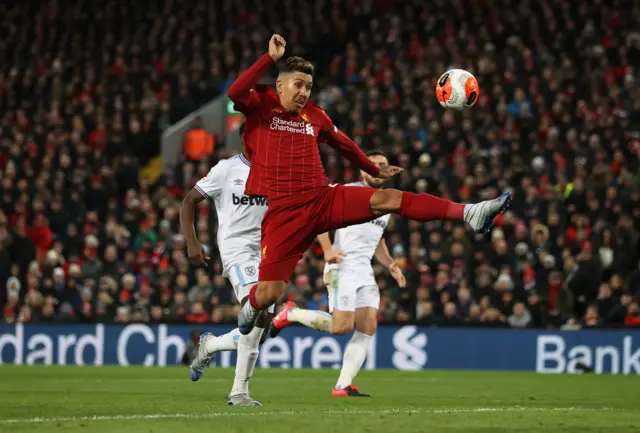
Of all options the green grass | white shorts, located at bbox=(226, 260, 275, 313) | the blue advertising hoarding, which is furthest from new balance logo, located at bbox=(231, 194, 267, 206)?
the blue advertising hoarding

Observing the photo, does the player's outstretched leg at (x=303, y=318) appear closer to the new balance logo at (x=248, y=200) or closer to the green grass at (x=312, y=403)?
the green grass at (x=312, y=403)

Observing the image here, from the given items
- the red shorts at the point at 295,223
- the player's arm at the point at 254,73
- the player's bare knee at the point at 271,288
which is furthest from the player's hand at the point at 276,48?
the player's bare knee at the point at 271,288

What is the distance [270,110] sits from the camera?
9570 mm

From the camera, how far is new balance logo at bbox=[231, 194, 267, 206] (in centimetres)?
1098

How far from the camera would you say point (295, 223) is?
930 cm

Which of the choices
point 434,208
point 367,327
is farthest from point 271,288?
point 367,327

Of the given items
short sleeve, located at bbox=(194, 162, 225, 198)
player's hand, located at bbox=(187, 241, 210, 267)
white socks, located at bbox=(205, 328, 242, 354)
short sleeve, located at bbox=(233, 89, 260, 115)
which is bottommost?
→ white socks, located at bbox=(205, 328, 242, 354)

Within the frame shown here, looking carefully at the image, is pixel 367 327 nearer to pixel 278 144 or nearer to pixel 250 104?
pixel 278 144

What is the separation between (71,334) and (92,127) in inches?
315

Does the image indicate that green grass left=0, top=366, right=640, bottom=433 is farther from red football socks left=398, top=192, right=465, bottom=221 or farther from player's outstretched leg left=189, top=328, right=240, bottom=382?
red football socks left=398, top=192, right=465, bottom=221

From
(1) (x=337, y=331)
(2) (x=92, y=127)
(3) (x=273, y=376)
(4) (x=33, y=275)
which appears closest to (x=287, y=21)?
(2) (x=92, y=127)

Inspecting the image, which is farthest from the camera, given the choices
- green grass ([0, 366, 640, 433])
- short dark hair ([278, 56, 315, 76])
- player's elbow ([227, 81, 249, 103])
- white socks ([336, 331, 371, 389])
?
white socks ([336, 331, 371, 389])

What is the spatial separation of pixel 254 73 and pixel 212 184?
209 cm

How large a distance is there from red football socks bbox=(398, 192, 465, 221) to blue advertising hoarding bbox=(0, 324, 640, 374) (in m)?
10.8
